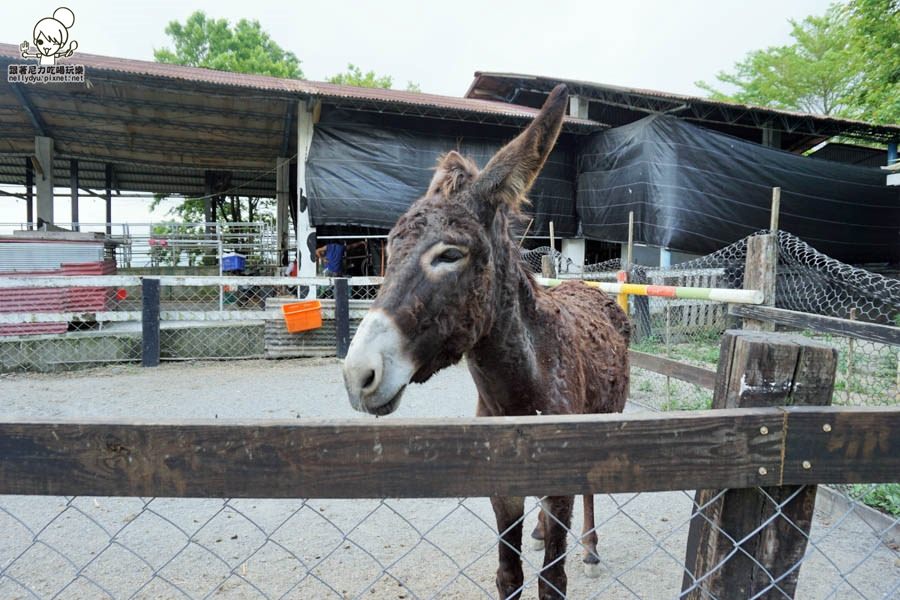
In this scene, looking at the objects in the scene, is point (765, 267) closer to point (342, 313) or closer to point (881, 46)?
point (342, 313)

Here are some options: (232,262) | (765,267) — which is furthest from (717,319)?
(232,262)

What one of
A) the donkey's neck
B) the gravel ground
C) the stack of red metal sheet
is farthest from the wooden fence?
the stack of red metal sheet

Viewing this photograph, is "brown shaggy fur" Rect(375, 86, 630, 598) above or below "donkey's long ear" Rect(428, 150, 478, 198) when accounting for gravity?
below

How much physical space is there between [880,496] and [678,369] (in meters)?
1.67

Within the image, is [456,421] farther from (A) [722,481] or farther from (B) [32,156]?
(B) [32,156]

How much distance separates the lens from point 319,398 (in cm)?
650

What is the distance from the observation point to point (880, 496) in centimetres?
354

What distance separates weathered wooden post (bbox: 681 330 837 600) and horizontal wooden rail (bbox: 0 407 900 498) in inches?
2.3

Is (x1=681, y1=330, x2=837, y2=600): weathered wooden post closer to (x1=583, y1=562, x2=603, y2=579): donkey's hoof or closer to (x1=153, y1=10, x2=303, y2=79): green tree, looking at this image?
(x1=583, y1=562, x2=603, y2=579): donkey's hoof

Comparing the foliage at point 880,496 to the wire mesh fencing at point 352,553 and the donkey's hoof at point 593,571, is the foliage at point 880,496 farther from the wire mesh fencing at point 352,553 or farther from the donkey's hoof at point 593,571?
the donkey's hoof at point 593,571

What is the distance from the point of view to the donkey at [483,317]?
1659 millimetres

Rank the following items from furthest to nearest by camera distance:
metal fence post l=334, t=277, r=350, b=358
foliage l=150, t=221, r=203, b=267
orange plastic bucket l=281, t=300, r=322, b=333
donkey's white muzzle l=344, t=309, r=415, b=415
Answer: foliage l=150, t=221, r=203, b=267 < metal fence post l=334, t=277, r=350, b=358 < orange plastic bucket l=281, t=300, r=322, b=333 < donkey's white muzzle l=344, t=309, r=415, b=415

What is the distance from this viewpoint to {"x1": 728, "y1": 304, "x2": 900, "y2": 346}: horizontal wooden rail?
3023 millimetres

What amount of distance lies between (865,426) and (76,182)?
2202 centimetres
